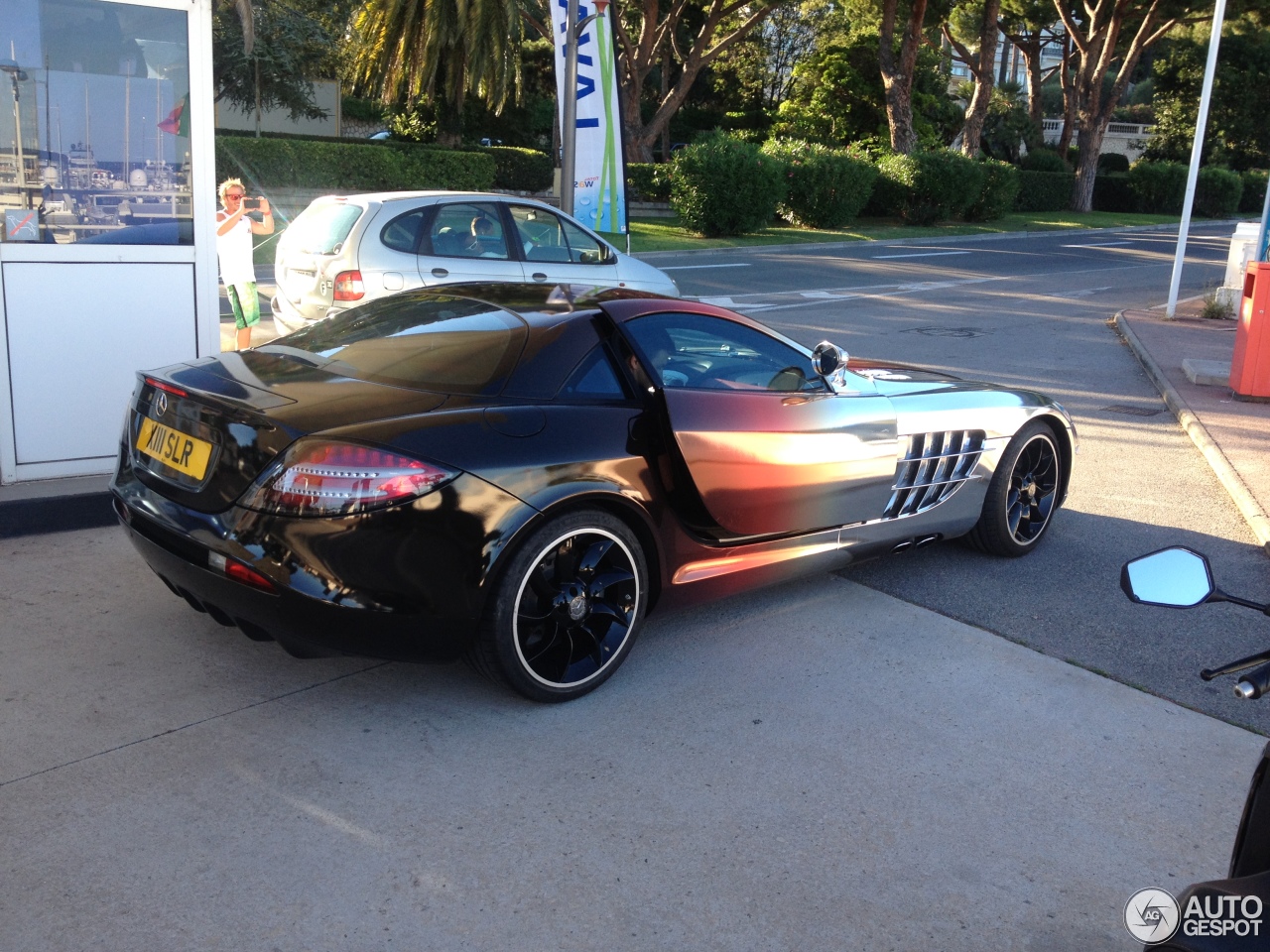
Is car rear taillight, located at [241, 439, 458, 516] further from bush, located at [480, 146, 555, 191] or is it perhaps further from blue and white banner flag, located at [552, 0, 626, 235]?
bush, located at [480, 146, 555, 191]

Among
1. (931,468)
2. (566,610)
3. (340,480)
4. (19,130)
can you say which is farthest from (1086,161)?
(340,480)

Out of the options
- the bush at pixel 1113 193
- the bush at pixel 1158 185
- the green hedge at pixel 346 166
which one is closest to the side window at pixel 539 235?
the green hedge at pixel 346 166

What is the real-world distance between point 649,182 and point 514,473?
29.3 m

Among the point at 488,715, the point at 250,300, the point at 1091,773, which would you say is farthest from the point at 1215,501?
the point at 250,300

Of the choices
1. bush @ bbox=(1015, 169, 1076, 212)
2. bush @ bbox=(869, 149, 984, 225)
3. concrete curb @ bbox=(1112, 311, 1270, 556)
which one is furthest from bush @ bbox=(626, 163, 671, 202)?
concrete curb @ bbox=(1112, 311, 1270, 556)

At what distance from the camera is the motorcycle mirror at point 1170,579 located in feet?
6.82

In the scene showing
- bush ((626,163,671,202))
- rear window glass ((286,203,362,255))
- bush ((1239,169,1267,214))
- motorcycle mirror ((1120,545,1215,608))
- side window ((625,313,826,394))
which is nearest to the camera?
motorcycle mirror ((1120,545,1215,608))

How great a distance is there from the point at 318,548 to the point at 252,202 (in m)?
22.3

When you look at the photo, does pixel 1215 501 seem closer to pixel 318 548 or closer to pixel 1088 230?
pixel 318 548

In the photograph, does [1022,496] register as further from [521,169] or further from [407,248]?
[521,169]

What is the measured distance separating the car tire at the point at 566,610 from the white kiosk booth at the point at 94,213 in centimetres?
345

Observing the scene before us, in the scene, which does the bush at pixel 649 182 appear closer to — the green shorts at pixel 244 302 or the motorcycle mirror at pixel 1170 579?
the green shorts at pixel 244 302

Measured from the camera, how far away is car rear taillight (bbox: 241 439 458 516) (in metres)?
3.61

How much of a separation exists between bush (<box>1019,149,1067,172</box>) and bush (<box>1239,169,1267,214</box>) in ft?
36.4
